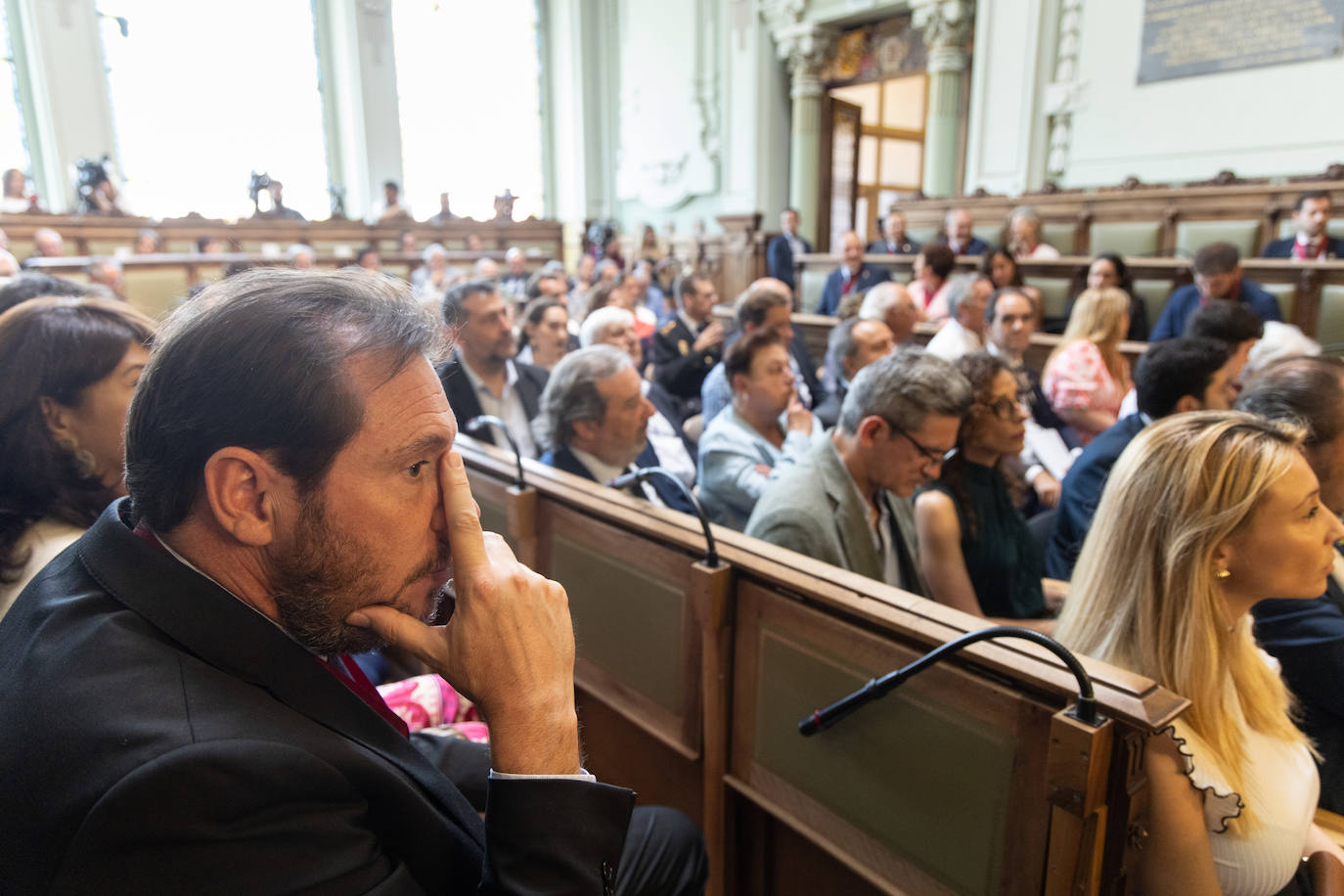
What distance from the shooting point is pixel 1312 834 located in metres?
1.35

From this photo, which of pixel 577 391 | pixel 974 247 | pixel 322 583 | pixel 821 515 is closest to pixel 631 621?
pixel 821 515

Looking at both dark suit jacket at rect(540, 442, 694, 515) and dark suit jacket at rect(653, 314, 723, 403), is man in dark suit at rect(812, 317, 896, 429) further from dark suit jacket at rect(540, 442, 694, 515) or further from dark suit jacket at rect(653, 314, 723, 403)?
dark suit jacket at rect(540, 442, 694, 515)

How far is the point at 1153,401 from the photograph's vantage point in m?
2.37

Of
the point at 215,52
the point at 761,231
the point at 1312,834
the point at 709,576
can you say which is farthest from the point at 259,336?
the point at 215,52

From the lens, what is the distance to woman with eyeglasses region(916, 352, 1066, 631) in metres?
1.95

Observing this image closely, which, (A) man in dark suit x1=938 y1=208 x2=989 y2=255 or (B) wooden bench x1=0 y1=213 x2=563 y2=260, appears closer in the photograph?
(A) man in dark suit x1=938 y1=208 x2=989 y2=255

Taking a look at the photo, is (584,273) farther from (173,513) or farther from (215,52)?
(173,513)

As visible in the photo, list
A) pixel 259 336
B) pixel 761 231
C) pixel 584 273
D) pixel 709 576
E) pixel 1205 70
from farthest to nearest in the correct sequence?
pixel 761 231 → pixel 584 273 → pixel 1205 70 → pixel 709 576 → pixel 259 336

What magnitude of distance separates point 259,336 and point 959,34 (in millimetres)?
9216

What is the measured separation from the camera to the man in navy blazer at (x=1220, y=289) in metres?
4.06

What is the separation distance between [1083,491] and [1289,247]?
4.25 meters

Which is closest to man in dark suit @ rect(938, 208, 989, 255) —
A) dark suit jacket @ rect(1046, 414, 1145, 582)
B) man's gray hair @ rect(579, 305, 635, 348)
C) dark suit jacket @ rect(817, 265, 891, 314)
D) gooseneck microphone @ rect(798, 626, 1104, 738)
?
dark suit jacket @ rect(817, 265, 891, 314)

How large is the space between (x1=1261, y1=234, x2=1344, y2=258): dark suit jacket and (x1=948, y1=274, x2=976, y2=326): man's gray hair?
2628 millimetres

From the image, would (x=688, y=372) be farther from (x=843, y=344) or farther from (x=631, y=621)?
(x=631, y=621)
